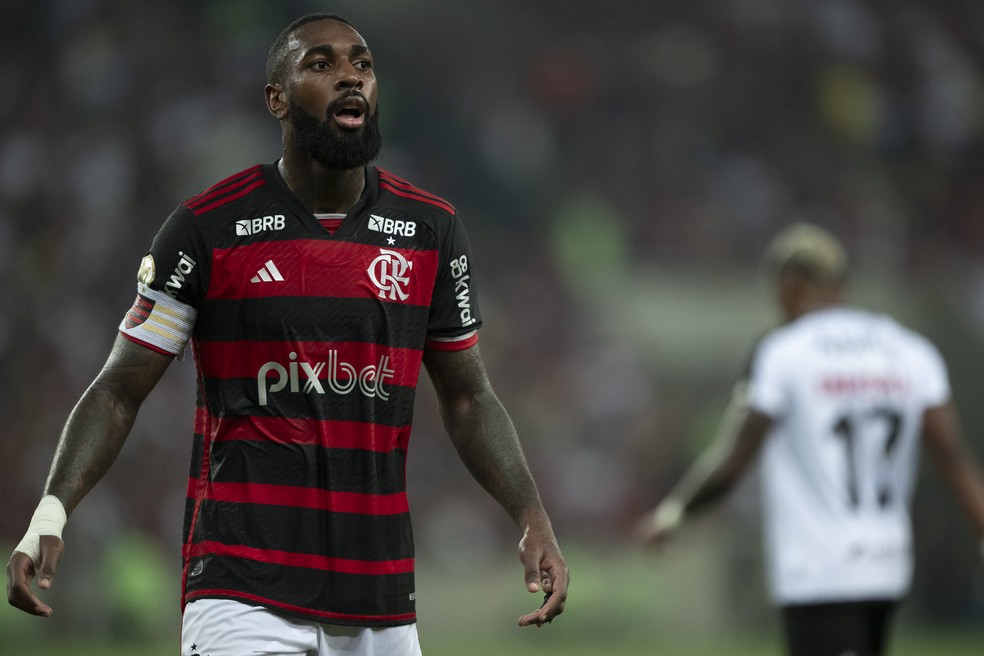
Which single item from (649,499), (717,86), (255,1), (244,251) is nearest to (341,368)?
(244,251)

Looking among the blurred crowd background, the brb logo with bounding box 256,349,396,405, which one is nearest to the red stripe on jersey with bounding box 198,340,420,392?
the brb logo with bounding box 256,349,396,405

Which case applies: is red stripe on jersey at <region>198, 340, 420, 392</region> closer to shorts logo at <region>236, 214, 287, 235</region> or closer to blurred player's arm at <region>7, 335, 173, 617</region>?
blurred player's arm at <region>7, 335, 173, 617</region>

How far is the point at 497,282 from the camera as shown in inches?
584

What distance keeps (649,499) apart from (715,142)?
4.82 meters

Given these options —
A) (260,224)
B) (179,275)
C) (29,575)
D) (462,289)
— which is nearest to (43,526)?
(29,575)

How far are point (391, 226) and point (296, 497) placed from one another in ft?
2.47

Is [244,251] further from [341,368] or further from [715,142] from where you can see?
[715,142]

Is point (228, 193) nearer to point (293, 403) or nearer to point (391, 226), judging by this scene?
point (391, 226)

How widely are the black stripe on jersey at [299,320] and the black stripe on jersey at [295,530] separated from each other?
42cm

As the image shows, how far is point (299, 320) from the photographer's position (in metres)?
3.41

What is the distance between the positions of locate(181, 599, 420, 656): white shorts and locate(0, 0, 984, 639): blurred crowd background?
8197mm

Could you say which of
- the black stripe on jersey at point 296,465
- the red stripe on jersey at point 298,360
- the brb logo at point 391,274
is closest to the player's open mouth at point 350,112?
the brb logo at point 391,274

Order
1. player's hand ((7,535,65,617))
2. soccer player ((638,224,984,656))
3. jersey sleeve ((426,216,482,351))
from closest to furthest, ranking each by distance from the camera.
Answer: player's hand ((7,535,65,617)) < jersey sleeve ((426,216,482,351)) < soccer player ((638,224,984,656))

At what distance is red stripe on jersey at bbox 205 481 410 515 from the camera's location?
132 inches
